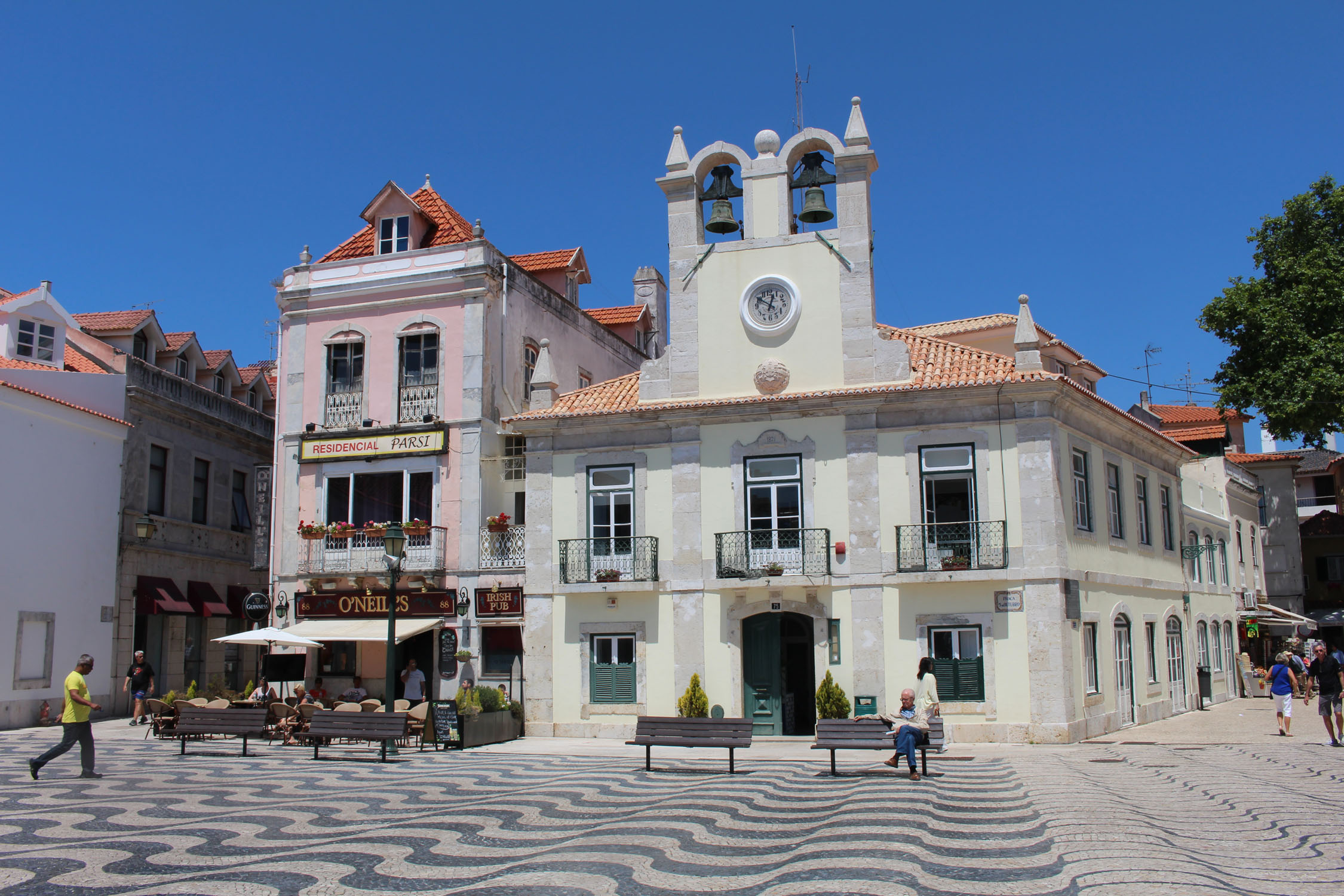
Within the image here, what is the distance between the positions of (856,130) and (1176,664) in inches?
574

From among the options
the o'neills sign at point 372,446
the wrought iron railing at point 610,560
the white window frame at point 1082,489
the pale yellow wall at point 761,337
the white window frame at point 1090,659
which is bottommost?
the white window frame at point 1090,659

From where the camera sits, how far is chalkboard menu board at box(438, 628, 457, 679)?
23.8m

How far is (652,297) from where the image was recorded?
34562mm

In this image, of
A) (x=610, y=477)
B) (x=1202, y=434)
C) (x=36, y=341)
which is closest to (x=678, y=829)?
(x=610, y=477)

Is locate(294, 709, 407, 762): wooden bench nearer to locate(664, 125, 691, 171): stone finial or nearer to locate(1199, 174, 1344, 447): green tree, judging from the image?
locate(664, 125, 691, 171): stone finial

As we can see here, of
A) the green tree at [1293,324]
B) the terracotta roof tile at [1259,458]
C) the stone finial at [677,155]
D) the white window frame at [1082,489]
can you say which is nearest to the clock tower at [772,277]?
the stone finial at [677,155]

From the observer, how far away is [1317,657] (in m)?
19.5

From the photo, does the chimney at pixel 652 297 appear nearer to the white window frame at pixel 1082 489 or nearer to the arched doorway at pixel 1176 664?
the white window frame at pixel 1082 489

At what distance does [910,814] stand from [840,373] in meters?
12.1

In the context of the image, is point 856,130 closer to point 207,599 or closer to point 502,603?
point 502,603

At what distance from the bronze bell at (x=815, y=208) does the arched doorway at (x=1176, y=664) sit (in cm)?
1248

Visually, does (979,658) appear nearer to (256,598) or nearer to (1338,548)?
(256,598)

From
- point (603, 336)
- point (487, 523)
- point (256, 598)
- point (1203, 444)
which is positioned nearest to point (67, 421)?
point (256, 598)

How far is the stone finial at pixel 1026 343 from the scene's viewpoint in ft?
67.4
